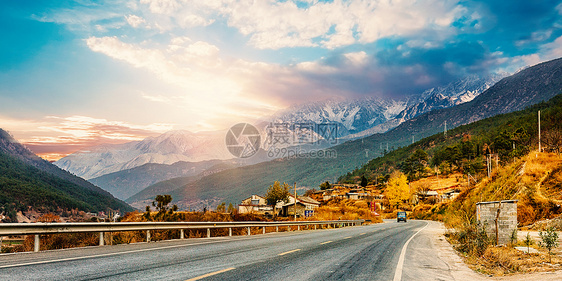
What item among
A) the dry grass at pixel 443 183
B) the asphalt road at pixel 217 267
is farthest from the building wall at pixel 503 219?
the dry grass at pixel 443 183

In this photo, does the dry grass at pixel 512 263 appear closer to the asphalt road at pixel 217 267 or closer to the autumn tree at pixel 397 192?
the asphalt road at pixel 217 267

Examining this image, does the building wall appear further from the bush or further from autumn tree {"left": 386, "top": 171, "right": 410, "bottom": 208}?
autumn tree {"left": 386, "top": 171, "right": 410, "bottom": 208}

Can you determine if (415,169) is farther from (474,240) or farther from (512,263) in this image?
(512,263)

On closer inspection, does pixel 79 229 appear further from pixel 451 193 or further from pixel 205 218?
pixel 451 193

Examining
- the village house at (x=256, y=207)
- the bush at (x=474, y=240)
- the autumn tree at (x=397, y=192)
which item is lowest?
the village house at (x=256, y=207)

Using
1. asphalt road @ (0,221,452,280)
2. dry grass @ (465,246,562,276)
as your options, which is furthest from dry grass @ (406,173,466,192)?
asphalt road @ (0,221,452,280)

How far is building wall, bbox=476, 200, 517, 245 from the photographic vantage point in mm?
15086

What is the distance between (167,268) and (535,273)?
9087 millimetres

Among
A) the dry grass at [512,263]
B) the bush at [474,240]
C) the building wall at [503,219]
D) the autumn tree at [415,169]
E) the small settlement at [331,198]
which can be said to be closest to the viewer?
the dry grass at [512,263]

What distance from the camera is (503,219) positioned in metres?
15.4

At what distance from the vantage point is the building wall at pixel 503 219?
1509 cm

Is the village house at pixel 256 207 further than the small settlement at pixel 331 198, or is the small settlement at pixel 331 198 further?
the village house at pixel 256 207

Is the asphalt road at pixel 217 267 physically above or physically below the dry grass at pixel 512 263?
above

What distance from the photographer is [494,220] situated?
15906mm
